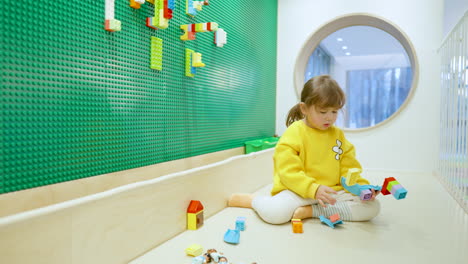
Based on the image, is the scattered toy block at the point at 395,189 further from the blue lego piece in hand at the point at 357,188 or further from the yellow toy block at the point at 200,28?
the yellow toy block at the point at 200,28

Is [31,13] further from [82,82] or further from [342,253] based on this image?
[342,253]

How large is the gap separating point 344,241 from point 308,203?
1.01 ft

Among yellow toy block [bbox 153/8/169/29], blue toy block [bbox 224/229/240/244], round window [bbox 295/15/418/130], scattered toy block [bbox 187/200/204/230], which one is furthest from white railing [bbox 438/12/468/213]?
yellow toy block [bbox 153/8/169/29]

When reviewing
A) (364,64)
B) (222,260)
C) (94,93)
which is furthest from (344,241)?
(364,64)

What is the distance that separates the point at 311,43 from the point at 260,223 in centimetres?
238

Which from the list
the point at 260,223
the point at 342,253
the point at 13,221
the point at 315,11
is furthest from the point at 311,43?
the point at 13,221

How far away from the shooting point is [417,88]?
2.99m

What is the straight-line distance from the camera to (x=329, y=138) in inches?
65.7

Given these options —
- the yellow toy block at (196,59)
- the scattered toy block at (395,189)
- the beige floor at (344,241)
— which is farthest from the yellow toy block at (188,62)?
the scattered toy block at (395,189)

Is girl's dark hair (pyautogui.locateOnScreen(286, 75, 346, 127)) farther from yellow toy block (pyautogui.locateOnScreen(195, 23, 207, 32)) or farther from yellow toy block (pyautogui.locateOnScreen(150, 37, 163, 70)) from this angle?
yellow toy block (pyautogui.locateOnScreen(150, 37, 163, 70))

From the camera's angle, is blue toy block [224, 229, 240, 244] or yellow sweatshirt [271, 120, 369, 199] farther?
yellow sweatshirt [271, 120, 369, 199]

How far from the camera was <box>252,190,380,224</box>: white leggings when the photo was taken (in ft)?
4.92

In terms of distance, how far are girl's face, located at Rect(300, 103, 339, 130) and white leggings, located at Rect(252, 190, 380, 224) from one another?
0.35 m

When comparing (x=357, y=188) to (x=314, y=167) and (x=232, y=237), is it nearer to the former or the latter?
(x=314, y=167)
